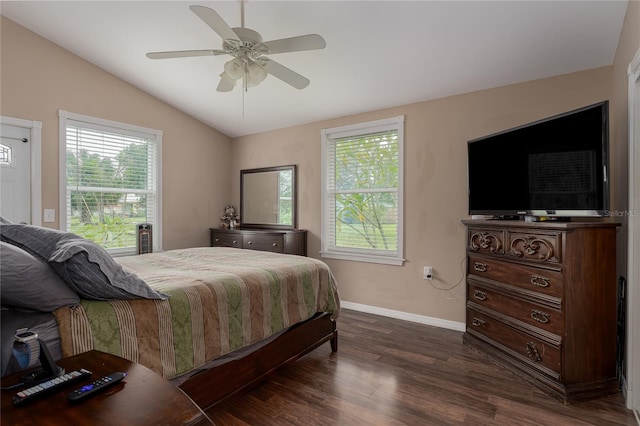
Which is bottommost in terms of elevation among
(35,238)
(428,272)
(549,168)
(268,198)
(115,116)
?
(428,272)

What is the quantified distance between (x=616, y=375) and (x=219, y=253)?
297 cm

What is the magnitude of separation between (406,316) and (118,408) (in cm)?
324

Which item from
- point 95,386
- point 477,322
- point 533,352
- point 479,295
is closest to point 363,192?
point 479,295

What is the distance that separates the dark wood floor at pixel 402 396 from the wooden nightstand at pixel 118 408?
113 cm

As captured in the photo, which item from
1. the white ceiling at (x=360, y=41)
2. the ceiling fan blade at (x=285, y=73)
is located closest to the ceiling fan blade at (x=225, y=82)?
the ceiling fan blade at (x=285, y=73)

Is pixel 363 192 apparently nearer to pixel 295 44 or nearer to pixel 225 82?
pixel 225 82

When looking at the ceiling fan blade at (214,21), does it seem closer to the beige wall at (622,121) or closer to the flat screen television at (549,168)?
the flat screen television at (549,168)

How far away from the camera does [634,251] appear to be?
1.98m

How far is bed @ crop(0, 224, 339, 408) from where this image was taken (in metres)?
1.28

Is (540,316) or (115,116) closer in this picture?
(540,316)

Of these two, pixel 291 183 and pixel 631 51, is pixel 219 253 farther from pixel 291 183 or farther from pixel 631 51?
pixel 631 51

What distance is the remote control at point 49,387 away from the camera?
853mm

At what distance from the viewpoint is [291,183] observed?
4566 mm

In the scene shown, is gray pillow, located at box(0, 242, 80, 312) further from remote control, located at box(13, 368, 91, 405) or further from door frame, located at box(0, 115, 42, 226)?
door frame, located at box(0, 115, 42, 226)
